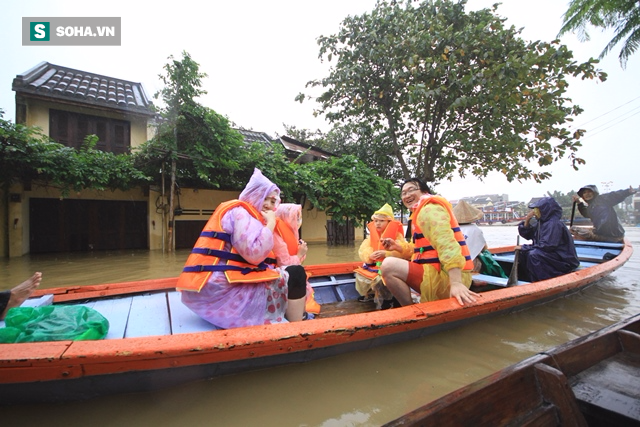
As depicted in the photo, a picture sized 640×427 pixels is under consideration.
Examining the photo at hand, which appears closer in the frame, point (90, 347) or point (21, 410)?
point (90, 347)

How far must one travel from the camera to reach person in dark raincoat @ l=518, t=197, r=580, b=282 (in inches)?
146

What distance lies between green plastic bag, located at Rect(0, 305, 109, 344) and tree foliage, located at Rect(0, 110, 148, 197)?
20.1ft

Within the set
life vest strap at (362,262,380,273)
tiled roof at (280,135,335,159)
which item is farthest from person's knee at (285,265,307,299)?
tiled roof at (280,135,335,159)

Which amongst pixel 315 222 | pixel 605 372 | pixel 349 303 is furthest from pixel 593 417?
pixel 315 222

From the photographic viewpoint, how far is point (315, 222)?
12.3 meters

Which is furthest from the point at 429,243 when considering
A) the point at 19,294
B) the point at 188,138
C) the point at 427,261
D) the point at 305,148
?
the point at 305,148

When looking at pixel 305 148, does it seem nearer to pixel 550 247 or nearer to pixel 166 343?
pixel 550 247

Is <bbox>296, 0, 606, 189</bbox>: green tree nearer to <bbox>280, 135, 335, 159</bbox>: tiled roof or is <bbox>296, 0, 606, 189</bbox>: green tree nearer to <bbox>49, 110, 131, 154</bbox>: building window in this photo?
<bbox>280, 135, 335, 159</bbox>: tiled roof

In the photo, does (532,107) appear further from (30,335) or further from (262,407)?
(30,335)

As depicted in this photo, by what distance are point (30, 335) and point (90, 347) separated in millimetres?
530

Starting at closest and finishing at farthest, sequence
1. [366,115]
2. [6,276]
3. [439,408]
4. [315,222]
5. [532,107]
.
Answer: [439,408] → [6,276] → [532,107] → [366,115] → [315,222]

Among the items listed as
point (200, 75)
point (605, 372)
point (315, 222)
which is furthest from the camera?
point (315, 222)

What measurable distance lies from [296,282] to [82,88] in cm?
1048

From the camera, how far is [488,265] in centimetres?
A: 386
